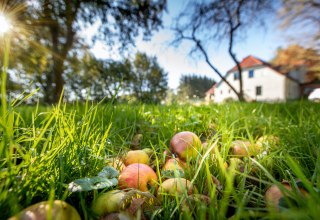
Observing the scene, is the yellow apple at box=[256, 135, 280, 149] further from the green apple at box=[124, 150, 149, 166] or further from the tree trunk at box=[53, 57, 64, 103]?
the tree trunk at box=[53, 57, 64, 103]

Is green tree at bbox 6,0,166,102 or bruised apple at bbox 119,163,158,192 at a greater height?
green tree at bbox 6,0,166,102

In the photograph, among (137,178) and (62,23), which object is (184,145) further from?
(62,23)

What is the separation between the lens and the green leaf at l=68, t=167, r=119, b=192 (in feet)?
1.90

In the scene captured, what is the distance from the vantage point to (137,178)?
76 cm

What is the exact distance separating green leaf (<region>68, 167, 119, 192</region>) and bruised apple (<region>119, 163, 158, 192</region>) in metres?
0.06

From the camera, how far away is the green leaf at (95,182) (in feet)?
1.90

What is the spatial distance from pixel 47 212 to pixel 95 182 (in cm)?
17

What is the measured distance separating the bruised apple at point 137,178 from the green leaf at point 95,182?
0.18ft

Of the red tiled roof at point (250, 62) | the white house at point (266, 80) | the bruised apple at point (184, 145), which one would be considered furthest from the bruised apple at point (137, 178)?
the red tiled roof at point (250, 62)

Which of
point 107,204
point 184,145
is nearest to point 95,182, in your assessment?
point 107,204

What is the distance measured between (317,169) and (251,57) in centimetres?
3523

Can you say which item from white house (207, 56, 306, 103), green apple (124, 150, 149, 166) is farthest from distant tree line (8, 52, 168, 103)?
white house (207, 56, 306, 103)

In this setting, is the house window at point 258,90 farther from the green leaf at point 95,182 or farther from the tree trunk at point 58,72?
the green leaf at point 95,182

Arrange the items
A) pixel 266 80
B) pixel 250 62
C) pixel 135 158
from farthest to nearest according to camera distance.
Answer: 1. pixel 250 62
2. pixel 266 80
3. pixel 135 158
